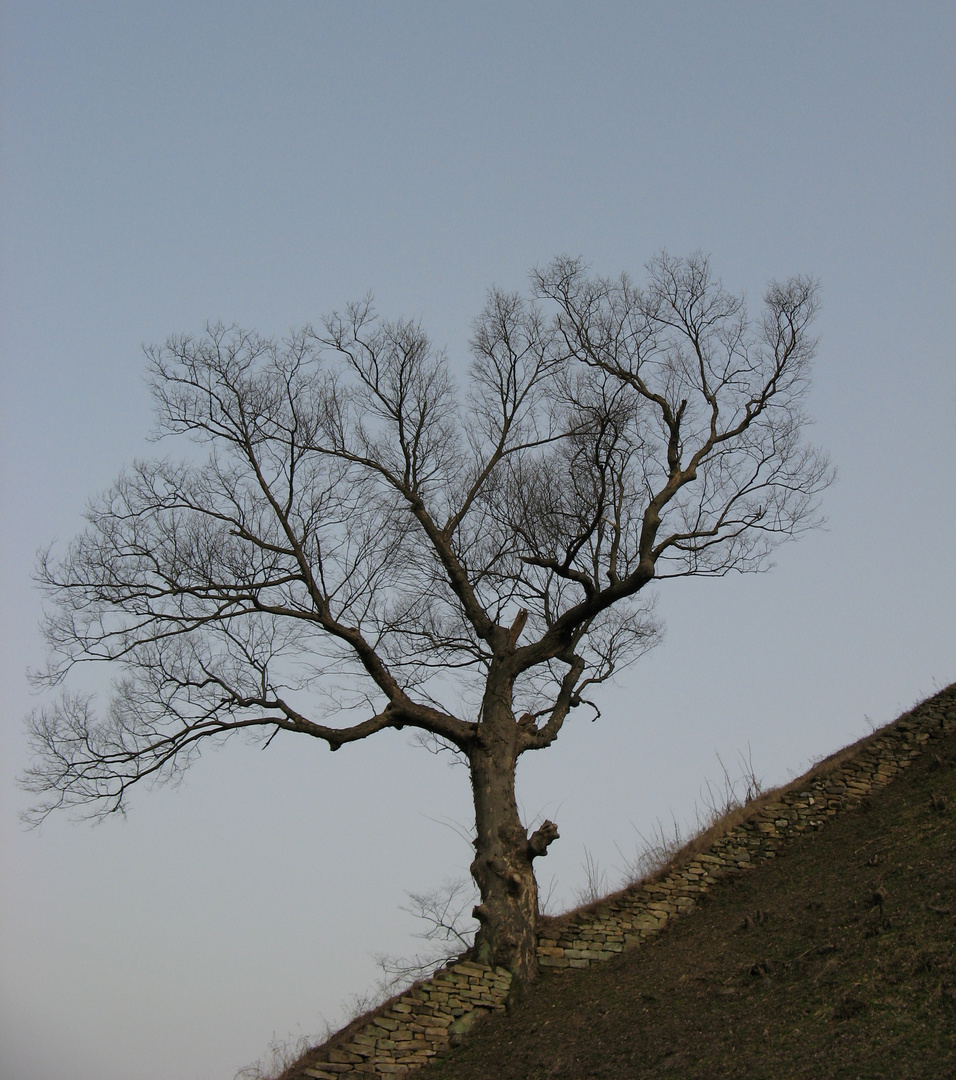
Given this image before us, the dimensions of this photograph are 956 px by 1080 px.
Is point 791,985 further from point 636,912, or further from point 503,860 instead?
point 503,860

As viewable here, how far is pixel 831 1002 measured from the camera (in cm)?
817

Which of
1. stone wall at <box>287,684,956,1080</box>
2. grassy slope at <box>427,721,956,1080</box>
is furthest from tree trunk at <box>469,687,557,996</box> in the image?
grassy slope at <box>427,721,956,1080</box>

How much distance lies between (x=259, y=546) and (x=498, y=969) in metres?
5.92

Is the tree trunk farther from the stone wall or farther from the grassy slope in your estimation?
the grassy slope

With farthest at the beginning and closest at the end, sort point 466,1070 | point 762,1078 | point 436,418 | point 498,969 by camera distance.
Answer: point 436,418, point 498,969, point 466,1070, point 762,1078

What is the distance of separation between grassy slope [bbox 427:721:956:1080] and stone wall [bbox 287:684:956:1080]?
Answer: 0.32m

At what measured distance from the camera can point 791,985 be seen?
8.80 metres

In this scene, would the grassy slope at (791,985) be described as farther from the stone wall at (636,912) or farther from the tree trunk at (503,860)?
the tree trunk at (503,860)

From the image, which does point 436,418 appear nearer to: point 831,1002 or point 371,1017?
point 371,1017

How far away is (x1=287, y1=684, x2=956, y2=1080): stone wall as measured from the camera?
1011cm

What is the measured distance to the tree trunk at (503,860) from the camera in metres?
11.0

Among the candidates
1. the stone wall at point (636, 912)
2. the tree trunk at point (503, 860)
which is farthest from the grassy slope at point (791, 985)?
the tree trunk at point (503, 860)

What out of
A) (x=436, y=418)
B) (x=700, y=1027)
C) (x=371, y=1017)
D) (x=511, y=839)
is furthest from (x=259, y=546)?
(x=700, y=1027)

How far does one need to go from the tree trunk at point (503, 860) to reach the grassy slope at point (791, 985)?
50 centimetres
